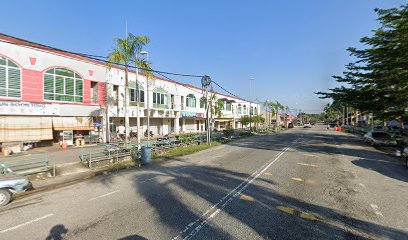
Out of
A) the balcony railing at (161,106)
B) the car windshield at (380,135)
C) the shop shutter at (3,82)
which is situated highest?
the shop shutter at (3,82)

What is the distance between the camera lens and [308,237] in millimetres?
4504

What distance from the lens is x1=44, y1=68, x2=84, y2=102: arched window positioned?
66.5ft

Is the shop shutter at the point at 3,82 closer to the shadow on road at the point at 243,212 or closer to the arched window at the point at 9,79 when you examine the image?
the arched window at the point at 9,79

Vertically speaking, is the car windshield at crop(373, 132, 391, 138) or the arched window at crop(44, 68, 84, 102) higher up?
the arched window at crop(44, 68, 84, 102)

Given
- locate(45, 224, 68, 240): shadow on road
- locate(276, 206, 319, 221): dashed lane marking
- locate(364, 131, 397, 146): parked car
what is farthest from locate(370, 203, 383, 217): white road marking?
locate(364, 131, 397, 146): parked car

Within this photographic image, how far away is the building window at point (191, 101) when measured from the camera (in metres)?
42.9

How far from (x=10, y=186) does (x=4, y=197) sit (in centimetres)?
35

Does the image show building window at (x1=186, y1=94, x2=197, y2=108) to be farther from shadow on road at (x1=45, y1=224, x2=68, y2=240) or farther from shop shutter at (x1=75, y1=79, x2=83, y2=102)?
shadow on road at (x1=45, y1=224, x2=68, y2=240)

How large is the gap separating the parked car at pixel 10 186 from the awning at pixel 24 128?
13.7 m

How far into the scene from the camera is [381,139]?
2109 cm

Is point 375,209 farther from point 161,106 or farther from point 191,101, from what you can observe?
point 191,101

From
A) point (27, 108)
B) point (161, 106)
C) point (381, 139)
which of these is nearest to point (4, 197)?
point (27, 108)

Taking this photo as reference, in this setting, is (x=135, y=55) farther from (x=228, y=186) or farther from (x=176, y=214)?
(x=176, y=214)

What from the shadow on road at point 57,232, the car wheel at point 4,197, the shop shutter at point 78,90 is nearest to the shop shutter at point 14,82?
the shop shutter at point 78,90
